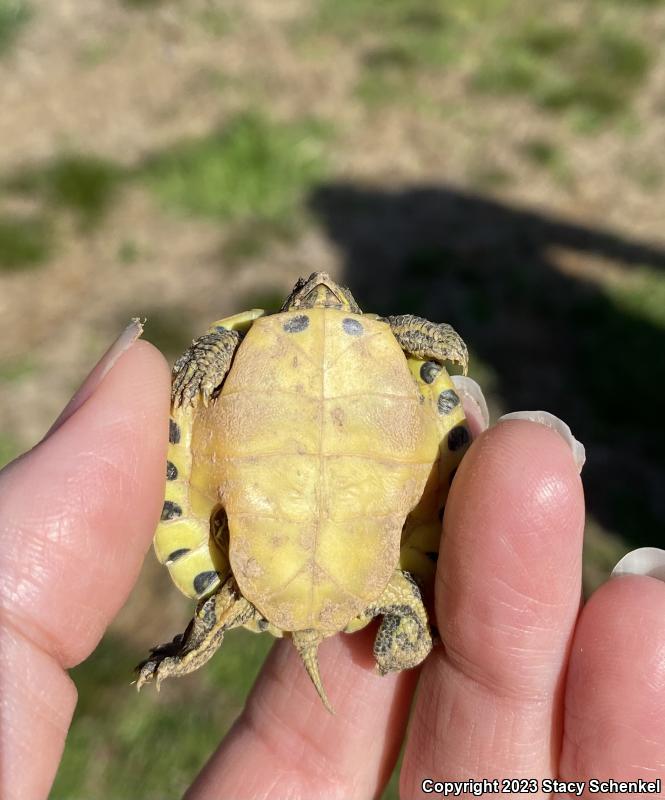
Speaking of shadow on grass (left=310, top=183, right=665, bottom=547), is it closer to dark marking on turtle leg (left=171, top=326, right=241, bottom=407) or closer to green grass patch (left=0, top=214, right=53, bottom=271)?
green grass patch (left=0, top=214, right=53, bottom=271)

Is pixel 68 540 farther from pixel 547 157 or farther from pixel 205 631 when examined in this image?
pixel 547 157

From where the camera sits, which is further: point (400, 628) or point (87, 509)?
point (400, 628)

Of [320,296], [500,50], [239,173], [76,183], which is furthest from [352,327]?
[500,50]

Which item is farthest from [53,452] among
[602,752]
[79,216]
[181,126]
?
[181,126]

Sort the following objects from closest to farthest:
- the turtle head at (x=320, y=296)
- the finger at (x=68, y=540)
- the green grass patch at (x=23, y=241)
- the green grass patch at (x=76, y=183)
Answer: the finger at (x=68, y=540) → the turtle head at (x=320, y=296) → the green grass patch at (x=23, y=241) → the green grass patch at (x=76, y=183)

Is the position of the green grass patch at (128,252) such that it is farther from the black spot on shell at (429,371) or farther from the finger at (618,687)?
the finger at (618,687)

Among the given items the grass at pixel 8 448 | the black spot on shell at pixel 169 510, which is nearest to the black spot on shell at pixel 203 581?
the black spot on shell at pixel 169 510

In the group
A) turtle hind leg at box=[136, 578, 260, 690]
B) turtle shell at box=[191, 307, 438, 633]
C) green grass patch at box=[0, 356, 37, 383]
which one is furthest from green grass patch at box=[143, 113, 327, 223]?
turtle hind leg at box=[136, 578, 260, 690]
